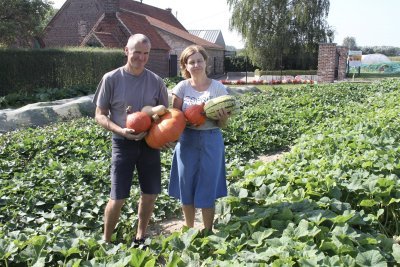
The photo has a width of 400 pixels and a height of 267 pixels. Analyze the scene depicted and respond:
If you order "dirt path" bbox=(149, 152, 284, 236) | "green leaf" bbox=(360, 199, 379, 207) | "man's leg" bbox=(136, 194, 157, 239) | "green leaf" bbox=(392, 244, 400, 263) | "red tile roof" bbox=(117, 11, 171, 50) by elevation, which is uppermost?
"red tile roof" bbox=(117, 11, 171, 50)

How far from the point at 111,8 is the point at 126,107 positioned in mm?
27164

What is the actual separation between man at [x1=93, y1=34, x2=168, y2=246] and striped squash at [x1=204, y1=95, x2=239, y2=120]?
54 centimetres

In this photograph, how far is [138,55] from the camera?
365 cm

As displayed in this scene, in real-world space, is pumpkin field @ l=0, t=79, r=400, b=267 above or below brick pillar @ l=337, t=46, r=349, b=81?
below

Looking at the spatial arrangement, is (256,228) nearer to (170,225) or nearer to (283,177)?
(283,177)

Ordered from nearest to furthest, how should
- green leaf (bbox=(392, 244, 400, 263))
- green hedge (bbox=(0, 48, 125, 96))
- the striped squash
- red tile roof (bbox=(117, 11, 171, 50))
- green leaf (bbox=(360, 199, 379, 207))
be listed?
green leaf (bbox=(392, 244, 400, 263))
the striped squash
green leaf (bbox=(360, 199, 379, 207))
green hedge (bbox=(0, 48, 125, 96))
red tile roof (bbox=(117, 11, 171, 50))

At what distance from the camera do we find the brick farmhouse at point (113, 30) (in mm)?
28391

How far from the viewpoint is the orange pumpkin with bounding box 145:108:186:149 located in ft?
11.7

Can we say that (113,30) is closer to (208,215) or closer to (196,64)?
(196,64)

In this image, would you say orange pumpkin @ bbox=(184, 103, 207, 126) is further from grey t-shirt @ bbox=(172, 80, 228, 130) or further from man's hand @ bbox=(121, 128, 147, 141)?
man's hand @ bbox=(121, 128, 147, 141)

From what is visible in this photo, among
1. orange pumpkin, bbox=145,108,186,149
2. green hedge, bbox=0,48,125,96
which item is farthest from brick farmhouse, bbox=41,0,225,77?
orange pumpkin, bbox=145,108,186,149

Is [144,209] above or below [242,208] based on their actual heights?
below

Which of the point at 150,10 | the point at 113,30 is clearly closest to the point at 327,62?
the point at 113,30

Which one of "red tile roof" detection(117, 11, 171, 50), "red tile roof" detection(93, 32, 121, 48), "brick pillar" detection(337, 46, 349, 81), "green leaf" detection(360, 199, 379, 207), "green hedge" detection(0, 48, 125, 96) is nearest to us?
"green leaf" detection(360, 199, 379, 207)
